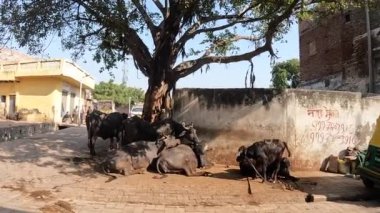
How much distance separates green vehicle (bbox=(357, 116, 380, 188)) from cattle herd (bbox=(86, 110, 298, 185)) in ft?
5.31

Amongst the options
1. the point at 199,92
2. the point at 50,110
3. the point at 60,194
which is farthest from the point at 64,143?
the point at 50,110

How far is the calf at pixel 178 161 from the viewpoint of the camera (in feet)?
33.8

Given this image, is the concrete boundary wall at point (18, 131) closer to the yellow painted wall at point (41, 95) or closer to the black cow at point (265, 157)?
the yellow painted wall at point (41, 95)

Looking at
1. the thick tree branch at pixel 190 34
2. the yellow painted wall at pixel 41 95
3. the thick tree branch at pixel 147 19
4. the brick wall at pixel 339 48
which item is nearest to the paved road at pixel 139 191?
the thick tree branch at pixel 190 34

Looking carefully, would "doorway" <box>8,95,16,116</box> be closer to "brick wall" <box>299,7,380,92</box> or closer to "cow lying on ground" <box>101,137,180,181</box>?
"brick wall" <box>299,7,380,92</box>

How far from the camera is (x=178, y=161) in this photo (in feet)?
34.1

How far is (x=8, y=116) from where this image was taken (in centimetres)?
3216

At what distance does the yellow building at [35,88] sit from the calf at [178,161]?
21.5 m

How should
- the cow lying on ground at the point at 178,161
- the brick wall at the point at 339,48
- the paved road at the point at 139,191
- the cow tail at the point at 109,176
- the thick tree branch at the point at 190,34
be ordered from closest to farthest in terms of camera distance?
the paved road at the point at 139,191, the cow tail at the point at 109,176, the cow lying on ground at the point at 178,161, the thick tree branch at the point at 190,34, the brick wall at the point at 339,48

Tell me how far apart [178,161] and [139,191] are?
2013 mm

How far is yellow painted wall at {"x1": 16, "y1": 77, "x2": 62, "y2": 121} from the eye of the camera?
31422 mm

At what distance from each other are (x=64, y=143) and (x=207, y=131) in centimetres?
449

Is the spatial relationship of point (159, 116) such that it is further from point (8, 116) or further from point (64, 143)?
point (8, 116)

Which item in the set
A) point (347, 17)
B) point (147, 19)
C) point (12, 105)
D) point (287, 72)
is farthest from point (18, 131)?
point (287, 72)
